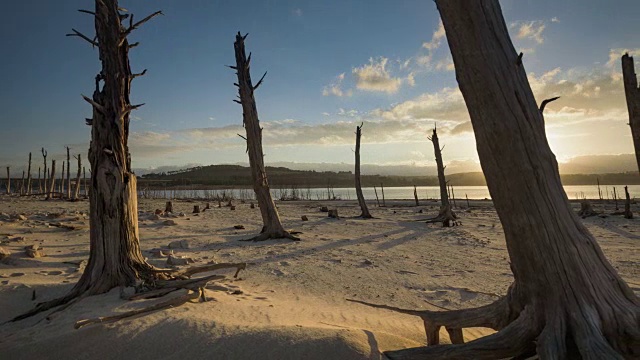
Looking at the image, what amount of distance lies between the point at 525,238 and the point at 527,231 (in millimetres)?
51

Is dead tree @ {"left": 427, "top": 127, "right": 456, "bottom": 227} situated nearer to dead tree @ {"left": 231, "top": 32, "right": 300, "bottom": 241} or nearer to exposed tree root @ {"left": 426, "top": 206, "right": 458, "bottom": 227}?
exposed tree root @ {"left": 426, "top": 206, "right": 458, "bottom": 227}

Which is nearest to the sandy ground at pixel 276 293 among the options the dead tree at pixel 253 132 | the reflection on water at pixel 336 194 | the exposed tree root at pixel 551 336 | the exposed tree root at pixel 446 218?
the exposed tree root at pixel 551 336

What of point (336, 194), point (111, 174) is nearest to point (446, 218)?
point (111, 174)

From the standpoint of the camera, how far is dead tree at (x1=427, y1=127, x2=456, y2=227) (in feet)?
47.9

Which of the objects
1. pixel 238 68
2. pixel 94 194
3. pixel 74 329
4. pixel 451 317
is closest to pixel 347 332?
pixel 451 317

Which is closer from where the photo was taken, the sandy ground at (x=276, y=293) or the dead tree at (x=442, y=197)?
the sandy ground at (x=276, y=293)

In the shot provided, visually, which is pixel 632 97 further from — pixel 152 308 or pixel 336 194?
pixel 336 194

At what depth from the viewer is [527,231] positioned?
223 centimetres

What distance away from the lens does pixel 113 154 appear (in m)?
4.41

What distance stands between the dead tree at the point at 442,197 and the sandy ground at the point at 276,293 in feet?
11.1

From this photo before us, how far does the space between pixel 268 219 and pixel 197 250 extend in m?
2.34

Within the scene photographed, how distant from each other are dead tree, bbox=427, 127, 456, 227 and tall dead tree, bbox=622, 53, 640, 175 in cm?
720

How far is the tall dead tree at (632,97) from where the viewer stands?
7527mm

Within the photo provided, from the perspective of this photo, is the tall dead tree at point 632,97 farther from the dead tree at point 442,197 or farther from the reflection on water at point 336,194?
the reflection on water at point 336,194
